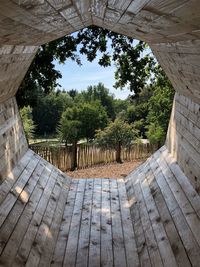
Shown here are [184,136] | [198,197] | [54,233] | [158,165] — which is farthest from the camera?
[158,165]

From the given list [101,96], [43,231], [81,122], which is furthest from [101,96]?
[43,231]

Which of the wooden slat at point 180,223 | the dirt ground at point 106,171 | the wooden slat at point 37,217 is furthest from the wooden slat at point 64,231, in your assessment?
the dirt ground at point 106,171

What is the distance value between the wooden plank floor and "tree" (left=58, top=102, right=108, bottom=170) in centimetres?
2975

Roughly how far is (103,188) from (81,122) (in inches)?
1208

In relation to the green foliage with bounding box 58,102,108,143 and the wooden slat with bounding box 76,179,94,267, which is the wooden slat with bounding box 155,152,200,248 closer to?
the wooden slat with bounding box 76,179,94,267

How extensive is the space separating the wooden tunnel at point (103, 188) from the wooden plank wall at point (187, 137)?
18 millimetres

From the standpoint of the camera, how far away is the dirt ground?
37.8ft

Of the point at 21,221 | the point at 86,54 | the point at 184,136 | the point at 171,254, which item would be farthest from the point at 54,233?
the point at 86,54

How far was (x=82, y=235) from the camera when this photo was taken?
16.9 ft

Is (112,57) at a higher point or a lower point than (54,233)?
higher

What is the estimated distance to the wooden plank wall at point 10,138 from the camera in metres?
5.48

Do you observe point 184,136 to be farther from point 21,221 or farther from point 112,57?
point 112,57

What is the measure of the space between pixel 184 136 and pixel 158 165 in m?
1.46

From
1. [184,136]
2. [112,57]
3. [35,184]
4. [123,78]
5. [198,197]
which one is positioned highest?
[112,57]
